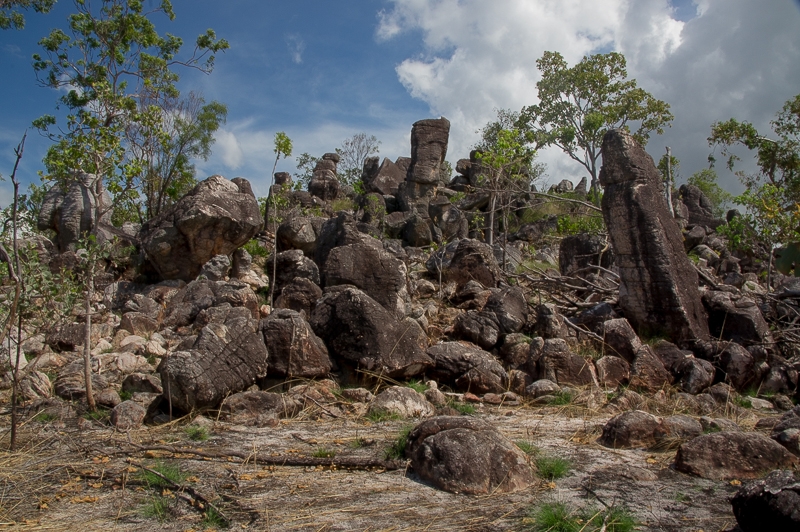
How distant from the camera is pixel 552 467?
15.6ft

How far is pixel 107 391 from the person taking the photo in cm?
702

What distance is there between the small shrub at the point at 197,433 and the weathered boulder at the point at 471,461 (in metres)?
→ 1.99

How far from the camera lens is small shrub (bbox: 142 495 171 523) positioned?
13.1 ft

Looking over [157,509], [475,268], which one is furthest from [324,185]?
[157,509]

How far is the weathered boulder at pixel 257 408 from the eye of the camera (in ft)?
21.2

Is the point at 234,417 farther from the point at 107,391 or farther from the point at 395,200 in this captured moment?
the point at 395,200

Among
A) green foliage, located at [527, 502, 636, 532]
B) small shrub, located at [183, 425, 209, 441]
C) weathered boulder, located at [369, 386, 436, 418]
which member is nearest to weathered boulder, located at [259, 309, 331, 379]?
weathered boulder, located at [369, 386, 436, 418]

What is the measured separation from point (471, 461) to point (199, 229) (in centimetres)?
954

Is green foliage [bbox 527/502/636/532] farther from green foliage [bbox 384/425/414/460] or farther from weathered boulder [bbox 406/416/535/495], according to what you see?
green foliage [bbox 384/425/414/460]

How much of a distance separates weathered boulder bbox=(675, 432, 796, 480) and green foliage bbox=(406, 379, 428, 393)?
11.1 feet

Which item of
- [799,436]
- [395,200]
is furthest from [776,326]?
[395,200]

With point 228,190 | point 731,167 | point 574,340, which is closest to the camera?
point 574,340

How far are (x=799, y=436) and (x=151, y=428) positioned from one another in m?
5.43

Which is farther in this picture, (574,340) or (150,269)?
(150,269)
